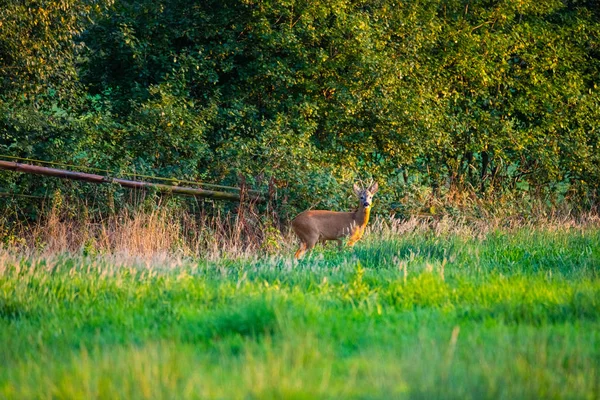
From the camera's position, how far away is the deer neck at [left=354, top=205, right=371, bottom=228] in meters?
12.7

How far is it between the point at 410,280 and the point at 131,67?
1176 cm

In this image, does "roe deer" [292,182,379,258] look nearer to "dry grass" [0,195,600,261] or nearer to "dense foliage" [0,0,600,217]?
"dry grass" [0,195,600,261]

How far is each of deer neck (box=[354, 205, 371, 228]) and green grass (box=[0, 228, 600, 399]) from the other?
4.21 meters

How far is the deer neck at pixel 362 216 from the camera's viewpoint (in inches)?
501

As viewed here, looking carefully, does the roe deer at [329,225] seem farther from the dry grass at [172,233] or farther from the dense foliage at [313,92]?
the dense foliage at [313,92]

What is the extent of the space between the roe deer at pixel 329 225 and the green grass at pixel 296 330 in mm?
3744

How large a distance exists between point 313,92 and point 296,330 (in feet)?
42.3

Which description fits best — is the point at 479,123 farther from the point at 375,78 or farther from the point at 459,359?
the point at 459,359

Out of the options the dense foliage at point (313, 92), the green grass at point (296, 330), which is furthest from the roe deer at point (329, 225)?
the green grass at point (296, 330)

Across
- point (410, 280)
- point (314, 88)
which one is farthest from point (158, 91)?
point (410, 280)

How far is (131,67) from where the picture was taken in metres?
17.3

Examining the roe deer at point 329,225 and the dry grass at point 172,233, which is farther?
the roe deer at point 329,225

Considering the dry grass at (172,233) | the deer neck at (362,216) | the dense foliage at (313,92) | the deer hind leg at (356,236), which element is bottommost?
the dry grass at (172,233)

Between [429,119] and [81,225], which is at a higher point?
[429,119]
